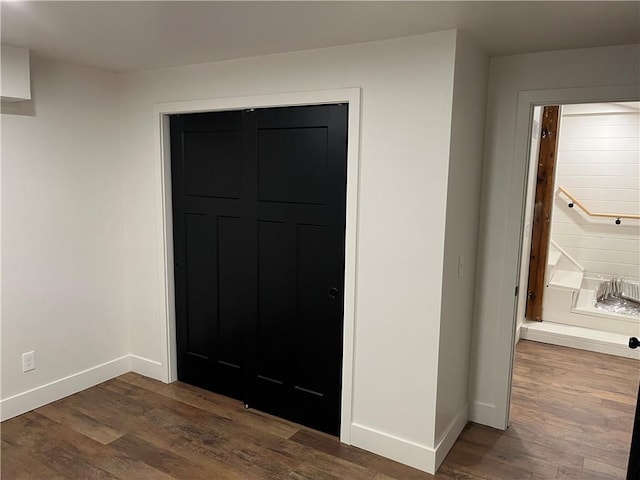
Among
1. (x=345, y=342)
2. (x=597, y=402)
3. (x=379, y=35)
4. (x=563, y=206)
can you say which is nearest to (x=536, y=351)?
(x=597, y=402)

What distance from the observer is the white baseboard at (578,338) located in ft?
14.1

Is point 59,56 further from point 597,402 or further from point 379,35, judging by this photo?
point 597,402

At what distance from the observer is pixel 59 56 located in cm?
299

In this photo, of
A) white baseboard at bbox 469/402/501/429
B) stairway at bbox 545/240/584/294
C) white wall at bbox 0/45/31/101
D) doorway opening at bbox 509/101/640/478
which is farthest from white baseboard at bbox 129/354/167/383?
stairway at bbox 545/240/584/294

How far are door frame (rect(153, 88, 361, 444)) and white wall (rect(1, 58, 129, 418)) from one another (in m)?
0.43

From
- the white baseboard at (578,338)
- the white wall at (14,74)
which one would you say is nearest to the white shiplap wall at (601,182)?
the white baseboard at (578,338)

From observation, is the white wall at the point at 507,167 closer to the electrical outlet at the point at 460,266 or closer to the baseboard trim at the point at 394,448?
the electrical outlet at the point at 460,266

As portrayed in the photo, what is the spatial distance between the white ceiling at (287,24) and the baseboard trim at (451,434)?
2.14 meters

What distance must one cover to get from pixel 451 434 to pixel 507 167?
1.62 metres

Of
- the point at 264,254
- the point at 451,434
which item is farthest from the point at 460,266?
the point at 264,254

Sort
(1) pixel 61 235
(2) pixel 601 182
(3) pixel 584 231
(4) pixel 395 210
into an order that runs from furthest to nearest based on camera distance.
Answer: (3) pixel 584 231
(2) pixel 601 182
(1) pixel 61 235
(4) pixel 395 210

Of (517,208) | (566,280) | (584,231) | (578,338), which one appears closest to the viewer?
(517,208)

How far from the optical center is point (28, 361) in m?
3.16

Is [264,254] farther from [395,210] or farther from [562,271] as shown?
[562,271]
